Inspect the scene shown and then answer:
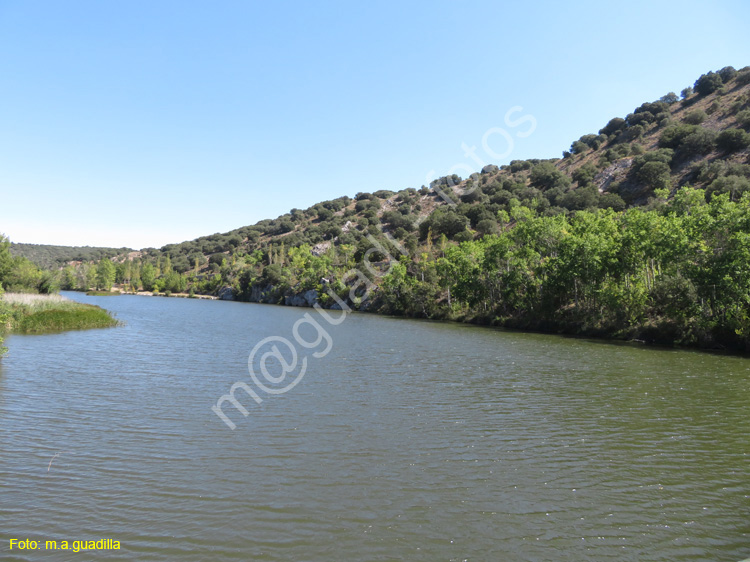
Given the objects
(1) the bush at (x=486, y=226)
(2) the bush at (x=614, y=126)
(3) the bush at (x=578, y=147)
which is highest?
(2) the bush at (x=614, y=126)

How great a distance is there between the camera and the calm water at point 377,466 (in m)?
7.92

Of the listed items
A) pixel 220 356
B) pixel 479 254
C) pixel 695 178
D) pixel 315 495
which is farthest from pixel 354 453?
pixel 695 178

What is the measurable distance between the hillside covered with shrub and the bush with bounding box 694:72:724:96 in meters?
0.27

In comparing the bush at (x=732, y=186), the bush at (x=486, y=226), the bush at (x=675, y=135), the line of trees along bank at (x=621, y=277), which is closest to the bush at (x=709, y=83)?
the bush at (x=675, y=135)

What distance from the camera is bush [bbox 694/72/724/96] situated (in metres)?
106

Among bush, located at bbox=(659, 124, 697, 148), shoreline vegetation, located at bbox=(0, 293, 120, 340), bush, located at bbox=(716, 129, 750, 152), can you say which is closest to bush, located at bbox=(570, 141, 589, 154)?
bush, located at bbox=(659, 124, 697, 148)

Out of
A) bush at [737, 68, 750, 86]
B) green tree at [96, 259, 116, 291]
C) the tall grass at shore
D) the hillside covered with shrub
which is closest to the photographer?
the tall grass at shore

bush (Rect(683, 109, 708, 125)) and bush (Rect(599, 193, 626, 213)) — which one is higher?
bush (Rect(683, 109, 708, 125))

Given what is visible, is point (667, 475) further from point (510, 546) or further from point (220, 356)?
point (220, 356)

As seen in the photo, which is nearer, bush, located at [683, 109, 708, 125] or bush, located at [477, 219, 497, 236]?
bush, located at [683, 109, 708, 125]

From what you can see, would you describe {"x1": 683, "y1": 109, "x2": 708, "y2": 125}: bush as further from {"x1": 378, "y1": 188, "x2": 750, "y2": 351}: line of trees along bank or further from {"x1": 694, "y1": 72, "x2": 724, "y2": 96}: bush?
{"x1": 378, "y1": 188, "x2": 750, "y2": 351}: line of trees along bank

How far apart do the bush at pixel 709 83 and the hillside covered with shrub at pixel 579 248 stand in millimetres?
268

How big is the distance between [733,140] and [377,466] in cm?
9599

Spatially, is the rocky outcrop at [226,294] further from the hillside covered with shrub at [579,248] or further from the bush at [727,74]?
the bush at [727,74]
